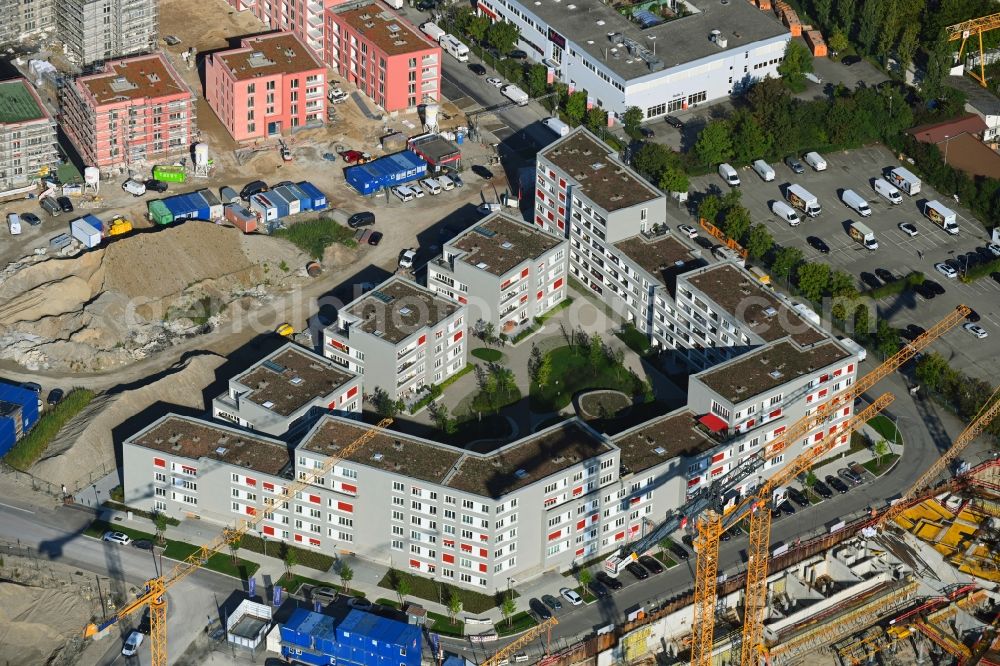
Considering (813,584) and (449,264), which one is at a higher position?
(449,264)

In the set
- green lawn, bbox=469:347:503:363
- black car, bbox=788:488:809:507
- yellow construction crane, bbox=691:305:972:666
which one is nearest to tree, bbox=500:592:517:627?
yellow construction crane, bbox=691:305:972:666

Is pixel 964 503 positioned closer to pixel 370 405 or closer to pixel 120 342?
pixel 370 405

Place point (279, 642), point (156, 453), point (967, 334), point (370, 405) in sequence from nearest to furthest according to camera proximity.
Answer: point (279, 642) → point (156, 453) → point (370, 405) → point (967, 334)

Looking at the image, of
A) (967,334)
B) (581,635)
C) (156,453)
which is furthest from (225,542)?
(967,334)

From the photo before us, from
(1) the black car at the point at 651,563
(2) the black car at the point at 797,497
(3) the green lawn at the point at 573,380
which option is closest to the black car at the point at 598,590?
(1) the black car at the point at 651,563

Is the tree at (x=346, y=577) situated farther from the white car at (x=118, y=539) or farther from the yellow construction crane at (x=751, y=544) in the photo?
the yellow construction crane at (x=751, y=544)

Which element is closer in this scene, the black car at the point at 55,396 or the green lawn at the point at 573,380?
the black car at the point at 55,396

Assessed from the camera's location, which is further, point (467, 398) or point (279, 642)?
point (467, 398)
